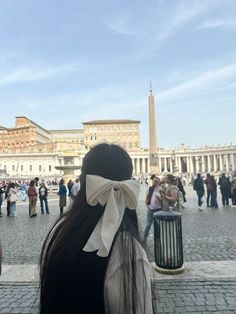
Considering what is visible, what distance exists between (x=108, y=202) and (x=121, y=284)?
13.3 inches

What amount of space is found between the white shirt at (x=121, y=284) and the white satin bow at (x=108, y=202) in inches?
2.6

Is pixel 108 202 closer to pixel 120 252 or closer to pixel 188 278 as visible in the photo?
pixel 120 252

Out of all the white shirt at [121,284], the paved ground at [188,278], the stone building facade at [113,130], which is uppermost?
the stone building facade at [113,130]

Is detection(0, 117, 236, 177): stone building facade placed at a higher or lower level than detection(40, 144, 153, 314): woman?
higher

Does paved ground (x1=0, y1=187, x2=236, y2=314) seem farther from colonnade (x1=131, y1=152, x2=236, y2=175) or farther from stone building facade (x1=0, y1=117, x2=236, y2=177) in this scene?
colonnade (x1=131, y1=152, x2=236, y2=175)

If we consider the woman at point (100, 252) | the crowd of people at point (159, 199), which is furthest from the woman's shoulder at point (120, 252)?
the crowd of people at point (159, 199)

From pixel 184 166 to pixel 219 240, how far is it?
88.2 meters

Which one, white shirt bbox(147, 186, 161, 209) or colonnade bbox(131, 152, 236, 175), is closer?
white shirt bbox(147, 186, 161, 209)

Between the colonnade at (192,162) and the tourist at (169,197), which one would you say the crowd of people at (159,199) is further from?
the colonnade at (192,162)

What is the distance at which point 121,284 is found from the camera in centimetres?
134

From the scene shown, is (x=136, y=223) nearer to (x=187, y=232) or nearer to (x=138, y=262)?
(x=138, y=262)

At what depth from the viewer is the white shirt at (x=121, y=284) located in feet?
4.41

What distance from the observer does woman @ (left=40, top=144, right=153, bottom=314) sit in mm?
1350

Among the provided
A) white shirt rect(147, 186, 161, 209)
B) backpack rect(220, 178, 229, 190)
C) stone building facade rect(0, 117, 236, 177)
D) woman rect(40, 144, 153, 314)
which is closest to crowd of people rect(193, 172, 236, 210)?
backpack rect(220, 178, 229, 190)
